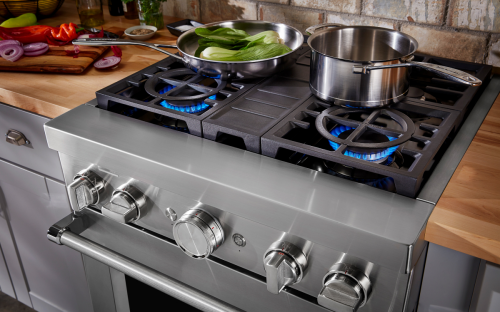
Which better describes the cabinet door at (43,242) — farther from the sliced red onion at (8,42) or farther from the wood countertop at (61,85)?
the sliced red onion at (8,42)

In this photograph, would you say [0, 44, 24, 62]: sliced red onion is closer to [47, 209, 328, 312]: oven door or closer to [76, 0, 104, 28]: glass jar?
[76, 0, 104, 28]: glass jar

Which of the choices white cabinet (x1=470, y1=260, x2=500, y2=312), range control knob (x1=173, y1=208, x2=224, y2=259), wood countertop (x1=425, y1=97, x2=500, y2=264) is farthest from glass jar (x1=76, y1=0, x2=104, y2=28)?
white cabinet (x1=470, y1=260, x2=500, y2=312)

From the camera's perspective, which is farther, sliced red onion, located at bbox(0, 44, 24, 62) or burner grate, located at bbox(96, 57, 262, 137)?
sliced red onion, located at bbox(0, 44, 24, 62)

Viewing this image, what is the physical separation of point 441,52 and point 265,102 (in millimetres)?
608

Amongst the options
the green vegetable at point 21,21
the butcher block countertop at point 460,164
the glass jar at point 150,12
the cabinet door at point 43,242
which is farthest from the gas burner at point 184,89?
the green vegetable at point 21,21

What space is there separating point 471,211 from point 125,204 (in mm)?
587

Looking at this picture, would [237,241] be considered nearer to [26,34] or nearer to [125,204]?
[125,204]

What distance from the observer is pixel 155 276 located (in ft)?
2.78

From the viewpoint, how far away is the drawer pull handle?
3.77 feet

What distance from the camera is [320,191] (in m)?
0.67

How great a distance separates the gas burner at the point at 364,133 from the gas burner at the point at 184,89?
0.80 ft

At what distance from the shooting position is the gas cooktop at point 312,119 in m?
0.72

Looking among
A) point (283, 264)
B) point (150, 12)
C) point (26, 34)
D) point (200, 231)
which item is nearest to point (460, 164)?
point (283, 264)

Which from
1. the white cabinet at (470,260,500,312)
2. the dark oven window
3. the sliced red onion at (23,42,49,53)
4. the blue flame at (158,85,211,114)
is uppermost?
the sliced red onion at (23,42,49,53)
